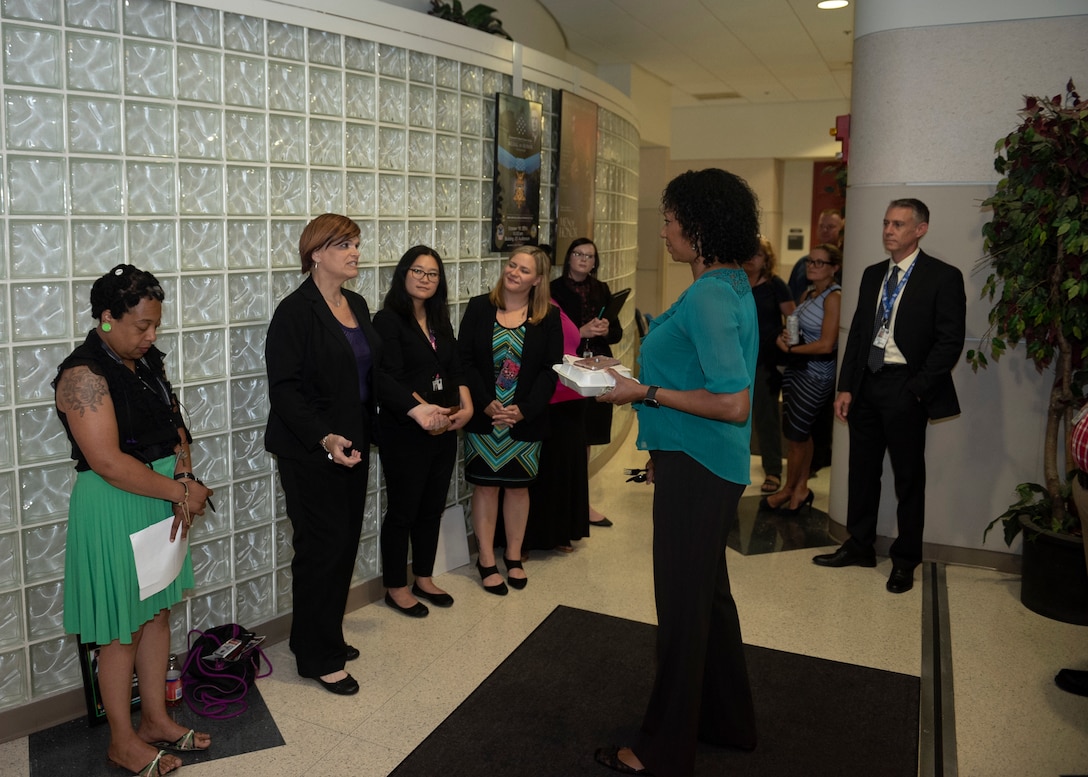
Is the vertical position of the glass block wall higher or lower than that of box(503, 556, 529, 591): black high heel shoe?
higher

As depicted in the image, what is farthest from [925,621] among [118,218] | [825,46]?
[825,46]

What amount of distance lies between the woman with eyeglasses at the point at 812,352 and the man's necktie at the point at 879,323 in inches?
31.2

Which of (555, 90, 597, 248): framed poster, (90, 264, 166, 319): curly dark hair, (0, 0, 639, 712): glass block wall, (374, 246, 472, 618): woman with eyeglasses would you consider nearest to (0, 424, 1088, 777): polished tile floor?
(374, 246, 472, 618): woman with eyeglasses

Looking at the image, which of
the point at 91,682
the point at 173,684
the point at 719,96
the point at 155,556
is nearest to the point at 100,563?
the point at 155,556

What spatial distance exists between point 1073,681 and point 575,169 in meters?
3.74

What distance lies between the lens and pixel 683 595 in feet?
8.50

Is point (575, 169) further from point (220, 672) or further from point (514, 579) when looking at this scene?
point (220, 672)

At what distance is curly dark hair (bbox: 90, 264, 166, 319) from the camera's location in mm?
2629

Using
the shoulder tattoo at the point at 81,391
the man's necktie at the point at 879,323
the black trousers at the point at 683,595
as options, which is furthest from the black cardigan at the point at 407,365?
the man's necktie at the point at 879,323

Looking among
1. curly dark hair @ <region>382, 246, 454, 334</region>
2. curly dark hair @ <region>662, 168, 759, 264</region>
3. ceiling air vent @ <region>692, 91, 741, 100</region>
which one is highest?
ceiling air vent @ <region>692, 91, 741, 100</region>

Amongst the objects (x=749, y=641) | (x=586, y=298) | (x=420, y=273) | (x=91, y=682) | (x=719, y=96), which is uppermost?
(x=719, y=96)

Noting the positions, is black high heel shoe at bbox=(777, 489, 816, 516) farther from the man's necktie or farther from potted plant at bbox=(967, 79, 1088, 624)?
the man's necktie

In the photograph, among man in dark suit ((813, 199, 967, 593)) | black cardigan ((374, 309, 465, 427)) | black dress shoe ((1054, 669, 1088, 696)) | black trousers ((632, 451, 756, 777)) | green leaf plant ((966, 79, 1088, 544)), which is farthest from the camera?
man in dark suit ((813, 199, 967, 593))

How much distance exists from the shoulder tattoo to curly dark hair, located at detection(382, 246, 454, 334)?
142 cm
